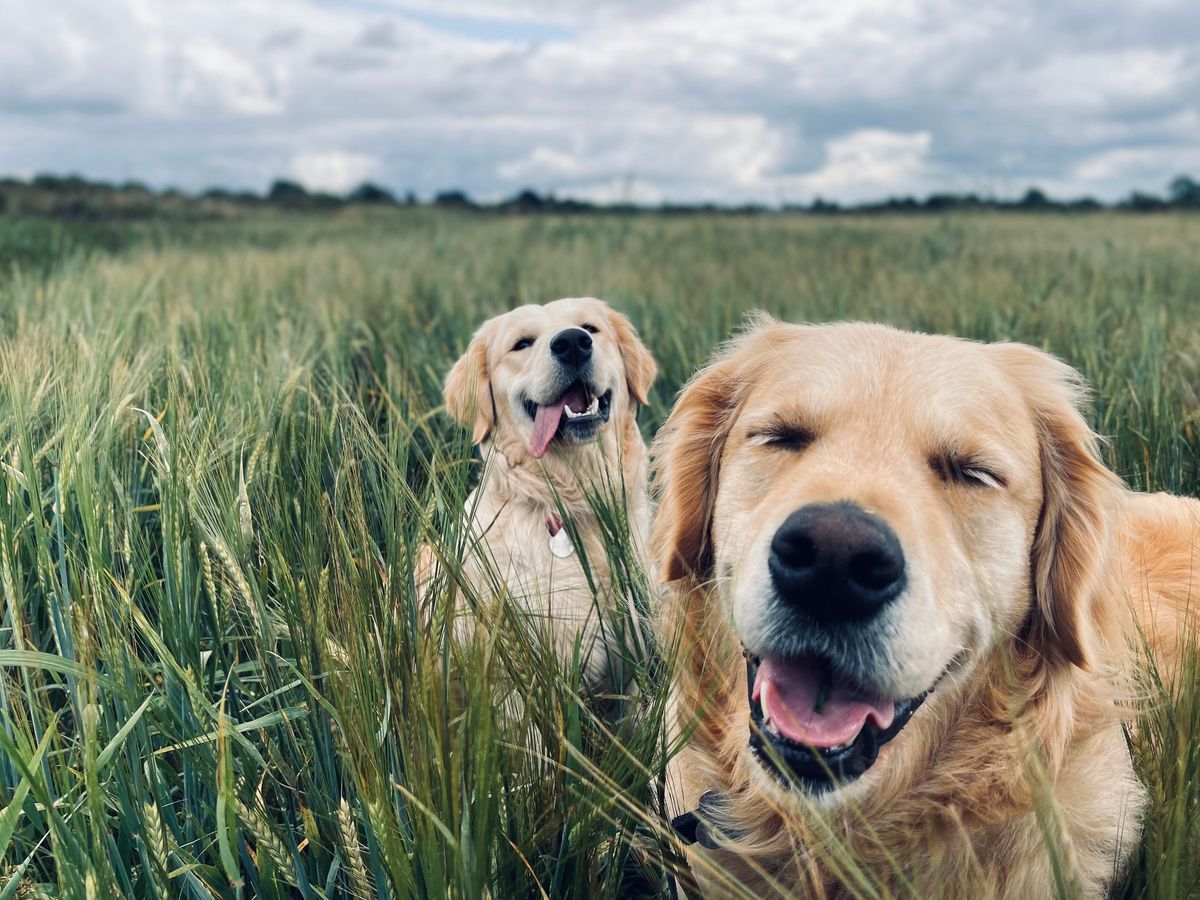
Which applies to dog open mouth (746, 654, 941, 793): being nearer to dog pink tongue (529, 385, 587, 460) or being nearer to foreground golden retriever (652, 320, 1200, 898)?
foreground golden retriever (652, 320, 1200, 898)

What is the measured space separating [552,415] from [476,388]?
0.27 metres

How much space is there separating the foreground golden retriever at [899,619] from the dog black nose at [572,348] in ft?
3.83

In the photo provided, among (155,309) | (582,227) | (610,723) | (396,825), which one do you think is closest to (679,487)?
(610,723)

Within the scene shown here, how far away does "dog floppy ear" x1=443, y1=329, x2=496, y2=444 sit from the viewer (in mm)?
2986

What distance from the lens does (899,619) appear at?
1296mm

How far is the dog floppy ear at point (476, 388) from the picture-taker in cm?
299

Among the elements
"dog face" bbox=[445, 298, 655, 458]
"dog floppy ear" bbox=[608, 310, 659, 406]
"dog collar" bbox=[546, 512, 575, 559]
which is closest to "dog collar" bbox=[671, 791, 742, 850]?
"dog collar" bbox=[546, 512, 575, 559]

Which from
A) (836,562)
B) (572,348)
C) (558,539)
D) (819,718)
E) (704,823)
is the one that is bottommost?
(704,823)

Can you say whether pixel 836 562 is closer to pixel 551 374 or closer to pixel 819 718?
pixel 819 718

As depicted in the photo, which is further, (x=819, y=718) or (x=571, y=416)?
(x=571, y=416)

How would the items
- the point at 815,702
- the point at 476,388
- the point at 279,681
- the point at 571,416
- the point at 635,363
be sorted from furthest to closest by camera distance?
the point at 635,363
the point at 476,388
the point at 571,416
the point at 279,681
the point at 815,702

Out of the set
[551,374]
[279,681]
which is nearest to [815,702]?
[279,681]

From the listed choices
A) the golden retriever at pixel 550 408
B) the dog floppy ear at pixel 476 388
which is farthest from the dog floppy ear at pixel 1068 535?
the dog floppy ear at pixel 476 388

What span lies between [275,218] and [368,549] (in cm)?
2643
